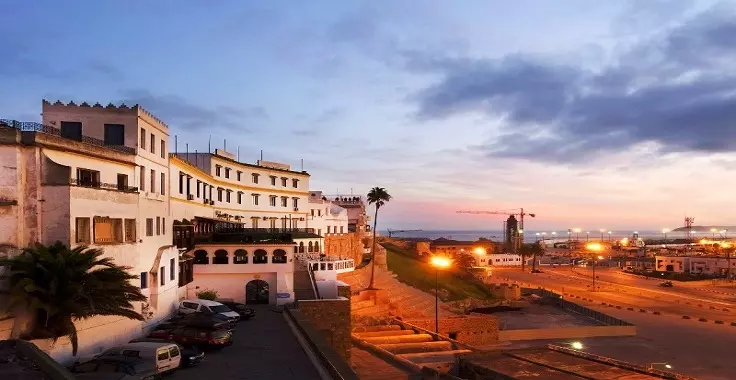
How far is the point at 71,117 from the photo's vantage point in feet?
85.5

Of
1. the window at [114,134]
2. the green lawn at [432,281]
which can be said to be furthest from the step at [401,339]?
the green lawn at [432,281]

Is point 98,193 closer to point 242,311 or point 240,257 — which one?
point 242,311

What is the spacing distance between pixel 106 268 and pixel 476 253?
407ft

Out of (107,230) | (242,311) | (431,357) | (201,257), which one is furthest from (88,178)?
(431,357)

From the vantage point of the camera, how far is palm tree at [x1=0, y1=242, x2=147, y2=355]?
18406 mm

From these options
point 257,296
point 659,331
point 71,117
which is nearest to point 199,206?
point 257,296

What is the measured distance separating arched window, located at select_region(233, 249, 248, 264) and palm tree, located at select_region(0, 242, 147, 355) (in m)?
18.6

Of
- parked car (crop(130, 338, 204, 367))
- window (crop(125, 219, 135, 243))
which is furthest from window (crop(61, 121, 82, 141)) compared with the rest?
parked car (crop(130, 338, 204, 367))

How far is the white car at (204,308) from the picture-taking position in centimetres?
3028

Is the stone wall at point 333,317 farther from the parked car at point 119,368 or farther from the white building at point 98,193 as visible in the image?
the parked car at point 119,368

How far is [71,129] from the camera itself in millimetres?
26047

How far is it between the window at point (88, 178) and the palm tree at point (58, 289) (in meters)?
3.10

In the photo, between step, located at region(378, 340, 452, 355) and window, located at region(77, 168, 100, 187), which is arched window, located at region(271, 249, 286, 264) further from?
window, located at region(77, 168, 100, 187)

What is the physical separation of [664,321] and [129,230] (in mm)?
59111
